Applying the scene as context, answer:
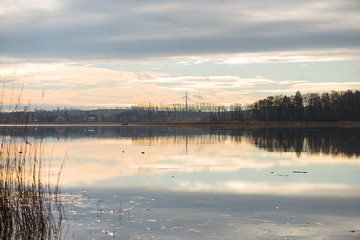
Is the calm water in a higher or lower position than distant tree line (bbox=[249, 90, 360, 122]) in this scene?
lower

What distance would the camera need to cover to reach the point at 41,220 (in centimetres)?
884

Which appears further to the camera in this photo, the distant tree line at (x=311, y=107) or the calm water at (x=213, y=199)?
the distant tree line at (x=311, y=107)

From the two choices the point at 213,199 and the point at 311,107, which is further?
the point at 311,107

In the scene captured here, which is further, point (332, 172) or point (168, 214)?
point (332, 172)

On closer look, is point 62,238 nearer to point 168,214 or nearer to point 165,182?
point 168,214

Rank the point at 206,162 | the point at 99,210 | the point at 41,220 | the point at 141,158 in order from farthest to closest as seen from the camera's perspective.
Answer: the point at 141,158 → the point at 206,162 → the point at 99,210 → the point at 41,220

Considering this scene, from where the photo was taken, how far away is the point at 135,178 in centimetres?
1673

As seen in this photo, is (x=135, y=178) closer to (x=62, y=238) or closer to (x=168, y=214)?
(x=168, y=214)

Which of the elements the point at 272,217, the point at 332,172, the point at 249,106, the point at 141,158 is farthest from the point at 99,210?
the point at 249,106

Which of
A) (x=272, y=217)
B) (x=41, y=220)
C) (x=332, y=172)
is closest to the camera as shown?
(x=41, y=220)

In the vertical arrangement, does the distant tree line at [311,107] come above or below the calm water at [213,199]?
above

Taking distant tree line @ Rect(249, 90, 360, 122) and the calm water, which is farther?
distant tree line @ Rect(249, 90, 360, 122)

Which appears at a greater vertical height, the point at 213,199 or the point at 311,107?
the point at 311,107

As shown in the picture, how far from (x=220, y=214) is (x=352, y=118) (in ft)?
388
